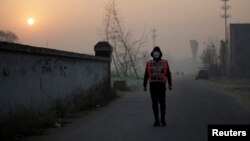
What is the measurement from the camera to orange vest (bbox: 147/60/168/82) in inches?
499

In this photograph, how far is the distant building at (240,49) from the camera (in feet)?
307

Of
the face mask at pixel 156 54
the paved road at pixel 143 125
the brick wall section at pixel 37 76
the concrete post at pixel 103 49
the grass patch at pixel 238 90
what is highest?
the concrete post at pixel 103 49

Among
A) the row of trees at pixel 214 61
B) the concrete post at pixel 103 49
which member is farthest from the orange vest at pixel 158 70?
the row of trees at pixel 214 61

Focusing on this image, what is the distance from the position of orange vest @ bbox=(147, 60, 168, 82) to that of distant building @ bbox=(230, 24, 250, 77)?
82.1 meters

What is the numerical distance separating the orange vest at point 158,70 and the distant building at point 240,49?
269 ft

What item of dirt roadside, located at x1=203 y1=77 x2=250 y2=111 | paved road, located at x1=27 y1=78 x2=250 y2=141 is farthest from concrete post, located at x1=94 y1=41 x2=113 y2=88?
paved road, located at x1=27 y1=78 x2=250 y2=141

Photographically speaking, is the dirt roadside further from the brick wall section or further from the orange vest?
the orange vest

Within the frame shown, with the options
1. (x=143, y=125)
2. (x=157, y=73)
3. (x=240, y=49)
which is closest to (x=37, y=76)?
(x=143, y=125)

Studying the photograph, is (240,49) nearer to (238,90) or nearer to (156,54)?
(238,90)

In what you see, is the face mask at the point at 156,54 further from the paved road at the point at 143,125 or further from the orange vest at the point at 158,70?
the paved road at the point at 143,125

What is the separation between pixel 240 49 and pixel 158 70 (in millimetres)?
85233

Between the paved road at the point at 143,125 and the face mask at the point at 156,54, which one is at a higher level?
the face mask at the point at 156,54

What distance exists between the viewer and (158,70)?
12680 mm

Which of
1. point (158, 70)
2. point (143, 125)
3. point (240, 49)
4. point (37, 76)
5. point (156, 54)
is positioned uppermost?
point (240, 49)
